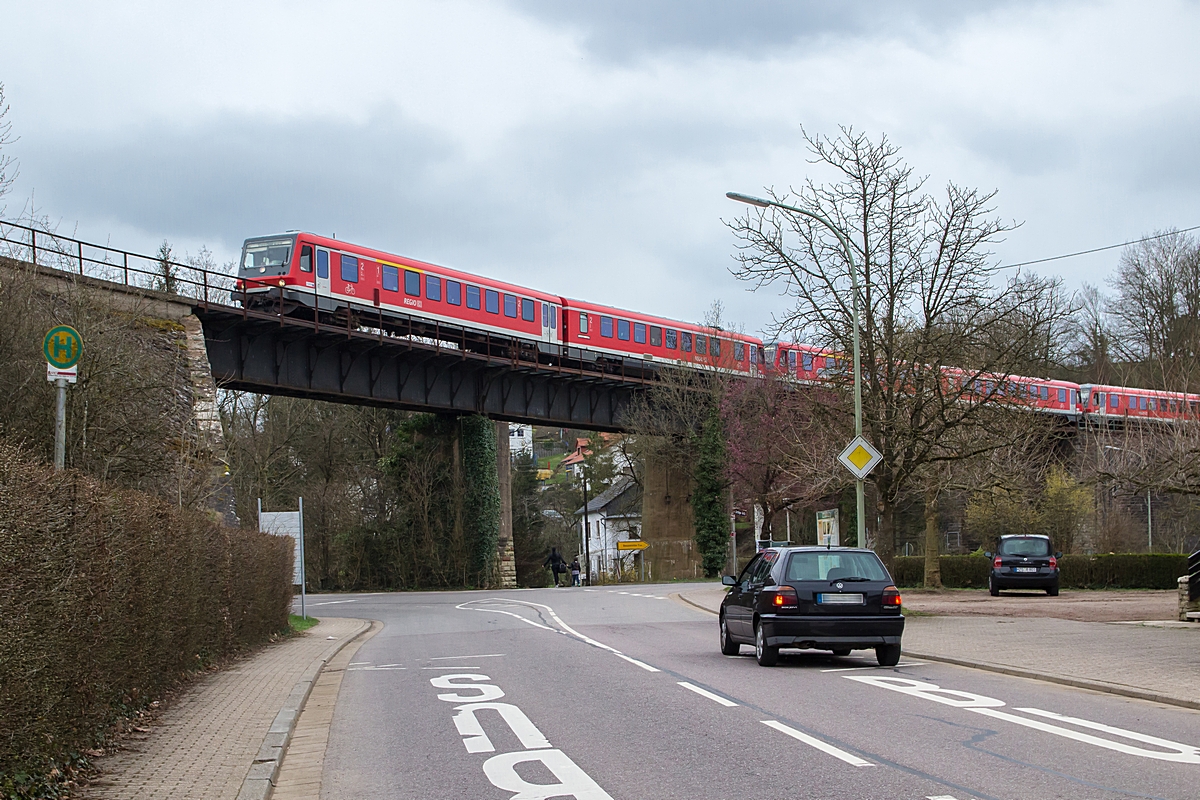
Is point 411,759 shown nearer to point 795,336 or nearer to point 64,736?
point 64,736

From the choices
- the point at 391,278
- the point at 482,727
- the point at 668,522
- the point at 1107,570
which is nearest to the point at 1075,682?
the point at 482,727

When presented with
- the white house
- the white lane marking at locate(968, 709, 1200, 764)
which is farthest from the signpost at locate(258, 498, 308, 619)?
the white house

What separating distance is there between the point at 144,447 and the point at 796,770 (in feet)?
51.3

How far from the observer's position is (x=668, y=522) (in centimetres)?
5759

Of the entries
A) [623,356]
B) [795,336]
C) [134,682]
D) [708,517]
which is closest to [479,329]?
[623,356]

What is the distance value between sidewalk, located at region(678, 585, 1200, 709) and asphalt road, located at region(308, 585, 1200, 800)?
14.5 inches

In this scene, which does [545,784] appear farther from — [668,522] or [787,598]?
[668,522]

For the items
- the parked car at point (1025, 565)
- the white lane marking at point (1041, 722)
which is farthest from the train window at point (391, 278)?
the white lane marking at point (1041, 722)

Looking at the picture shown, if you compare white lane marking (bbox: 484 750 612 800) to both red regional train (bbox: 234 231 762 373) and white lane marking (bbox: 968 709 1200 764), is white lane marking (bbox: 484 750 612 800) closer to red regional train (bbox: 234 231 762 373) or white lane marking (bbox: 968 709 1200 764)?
white lane marking (bbox: 968 709 1200 764)

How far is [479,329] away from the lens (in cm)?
4400

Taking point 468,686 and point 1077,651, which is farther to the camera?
point 1077,651

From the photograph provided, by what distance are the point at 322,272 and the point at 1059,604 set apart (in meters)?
24.4

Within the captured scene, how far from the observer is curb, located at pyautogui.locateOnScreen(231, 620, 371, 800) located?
7348mm

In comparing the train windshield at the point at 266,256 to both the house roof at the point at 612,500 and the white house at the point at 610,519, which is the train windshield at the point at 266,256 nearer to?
the white house at the point at 610,519
